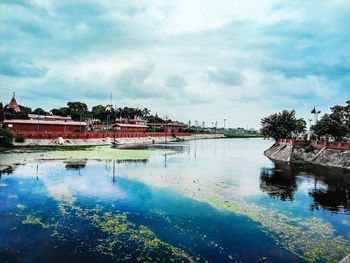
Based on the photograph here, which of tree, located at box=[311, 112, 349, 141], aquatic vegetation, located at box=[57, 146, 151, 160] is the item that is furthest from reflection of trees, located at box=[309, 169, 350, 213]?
aquatic vegetation, located at box=[57, 146, 151, 160]

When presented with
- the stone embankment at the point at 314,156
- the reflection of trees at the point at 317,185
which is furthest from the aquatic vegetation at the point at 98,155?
the stone embankment at the point at 314,156

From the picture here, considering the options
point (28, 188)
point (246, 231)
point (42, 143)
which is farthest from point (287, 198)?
point (42, 143)

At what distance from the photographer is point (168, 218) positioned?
18234mm

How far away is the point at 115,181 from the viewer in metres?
29.3

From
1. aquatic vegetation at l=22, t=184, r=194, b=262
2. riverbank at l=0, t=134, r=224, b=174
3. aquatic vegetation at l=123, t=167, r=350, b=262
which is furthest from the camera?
riverbank at l=0, t=134, r=224, b=174

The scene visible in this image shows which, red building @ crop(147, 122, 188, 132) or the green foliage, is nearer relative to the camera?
the green foliage

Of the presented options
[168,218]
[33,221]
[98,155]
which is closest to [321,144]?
[98,155]

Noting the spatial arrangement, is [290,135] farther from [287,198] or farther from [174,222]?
[174,222]

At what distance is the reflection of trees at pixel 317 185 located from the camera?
77.7ft

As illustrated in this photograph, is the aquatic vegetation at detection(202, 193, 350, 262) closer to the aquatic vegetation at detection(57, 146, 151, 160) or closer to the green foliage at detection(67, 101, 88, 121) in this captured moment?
the aquatic vegetation at detection(57, 146, 151, 160)

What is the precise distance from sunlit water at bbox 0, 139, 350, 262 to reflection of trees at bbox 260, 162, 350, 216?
107 millimetres

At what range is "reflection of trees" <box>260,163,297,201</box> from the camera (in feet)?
85.9

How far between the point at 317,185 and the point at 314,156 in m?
20.1

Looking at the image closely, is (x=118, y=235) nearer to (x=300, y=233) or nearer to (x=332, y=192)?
(x=300, y=233)
